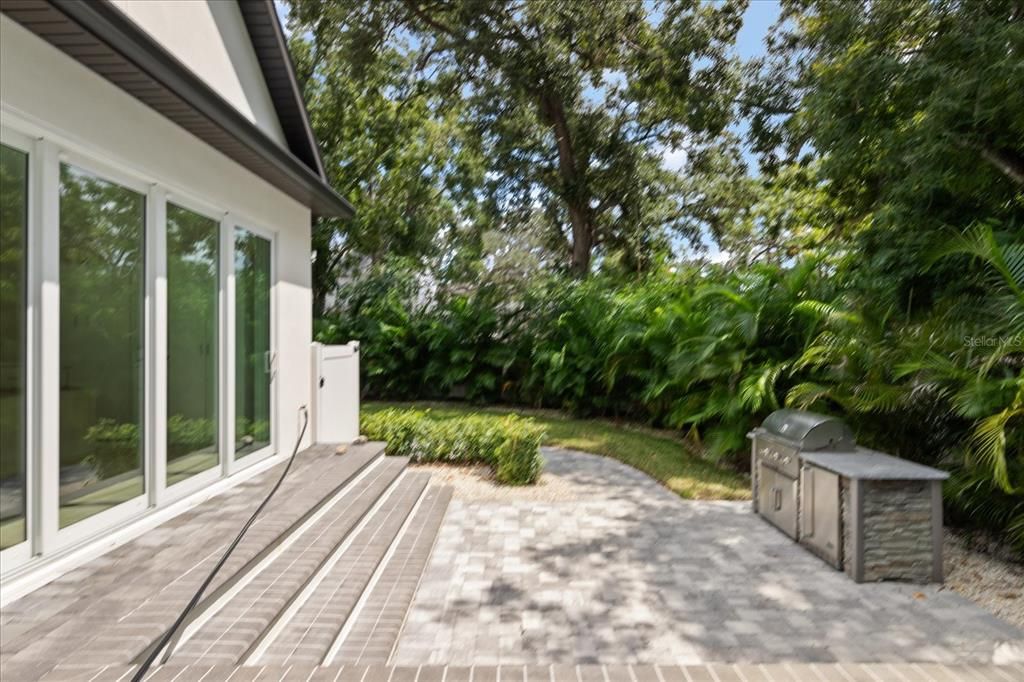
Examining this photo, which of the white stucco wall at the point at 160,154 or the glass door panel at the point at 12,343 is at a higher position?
the white stucco wall at the point at 160,154

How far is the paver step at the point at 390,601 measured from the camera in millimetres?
3674

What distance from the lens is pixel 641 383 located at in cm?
1278

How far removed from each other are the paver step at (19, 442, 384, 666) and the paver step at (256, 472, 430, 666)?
42 centimetres

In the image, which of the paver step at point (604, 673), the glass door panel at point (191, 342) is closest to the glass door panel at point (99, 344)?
the glass door panel at point (191, 342)

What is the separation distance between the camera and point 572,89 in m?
16.7

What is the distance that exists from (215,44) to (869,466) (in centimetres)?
691

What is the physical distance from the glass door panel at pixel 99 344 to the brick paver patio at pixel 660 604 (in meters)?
2.26

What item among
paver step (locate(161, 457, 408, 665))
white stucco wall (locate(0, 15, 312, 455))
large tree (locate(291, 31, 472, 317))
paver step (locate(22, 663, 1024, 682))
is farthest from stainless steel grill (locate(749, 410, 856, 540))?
large tree (locate(291, 31, 472, 317))

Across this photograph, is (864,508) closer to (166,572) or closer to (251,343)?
(166,572)

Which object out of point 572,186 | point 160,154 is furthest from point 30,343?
point 572,186

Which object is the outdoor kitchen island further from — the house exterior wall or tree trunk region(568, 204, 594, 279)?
tree trunk region(568, 204, 594, 279)

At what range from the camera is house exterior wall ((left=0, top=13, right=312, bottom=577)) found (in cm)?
354

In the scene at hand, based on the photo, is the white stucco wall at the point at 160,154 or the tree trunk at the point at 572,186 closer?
the white stucco wall at the point at 160,154

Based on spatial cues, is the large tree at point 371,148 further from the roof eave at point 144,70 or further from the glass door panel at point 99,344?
the glass door panel at point 99,344
